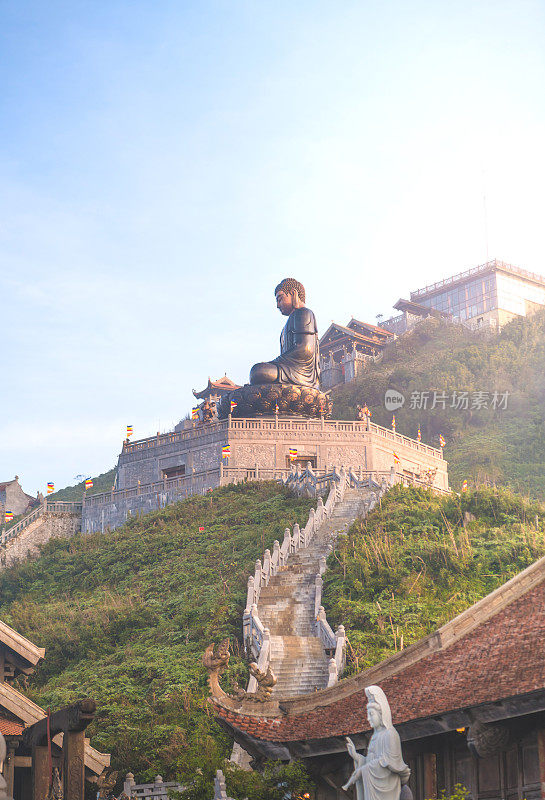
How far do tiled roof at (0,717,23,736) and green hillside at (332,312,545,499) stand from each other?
1703 inches

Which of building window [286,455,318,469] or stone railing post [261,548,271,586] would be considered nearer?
stone railing post [261,548,271,586]

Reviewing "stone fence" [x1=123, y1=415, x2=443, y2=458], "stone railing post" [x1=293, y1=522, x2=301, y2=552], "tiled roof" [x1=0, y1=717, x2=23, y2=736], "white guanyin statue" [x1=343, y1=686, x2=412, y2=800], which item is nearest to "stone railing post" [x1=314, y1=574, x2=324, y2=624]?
"stone railing post" [x1=293, y1=522, x2=301, y2=552]

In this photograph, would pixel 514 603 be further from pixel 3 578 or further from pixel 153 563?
pixel 3 578

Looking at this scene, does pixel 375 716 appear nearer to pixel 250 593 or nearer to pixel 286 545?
pixel 250 593

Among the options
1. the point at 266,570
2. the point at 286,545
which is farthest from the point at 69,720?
the point at 286,545

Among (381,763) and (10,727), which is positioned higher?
(10,727)

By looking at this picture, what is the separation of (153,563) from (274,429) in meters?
12.3

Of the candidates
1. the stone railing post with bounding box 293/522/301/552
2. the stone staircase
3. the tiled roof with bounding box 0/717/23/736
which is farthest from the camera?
the stone railing post with bounding box 293/522/301/552

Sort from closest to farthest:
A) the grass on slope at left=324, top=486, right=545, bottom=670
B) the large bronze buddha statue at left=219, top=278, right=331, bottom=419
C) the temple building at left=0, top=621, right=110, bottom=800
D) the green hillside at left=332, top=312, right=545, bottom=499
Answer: the temple building at left=0, top=621, right=110, bottom=800 < the grass on slope at left=324, top=486, right=545, bottom=670 < the large bronze buddha statue at left=219, top=278, right=331, bottom=419 < the green hillside at left=332, top=312, right=545, bottom=499

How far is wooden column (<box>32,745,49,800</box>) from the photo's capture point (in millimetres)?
13261

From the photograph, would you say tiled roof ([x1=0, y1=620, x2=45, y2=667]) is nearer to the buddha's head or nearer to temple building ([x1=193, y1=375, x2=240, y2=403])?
the buddha's head

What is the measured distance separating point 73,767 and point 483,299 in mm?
74964

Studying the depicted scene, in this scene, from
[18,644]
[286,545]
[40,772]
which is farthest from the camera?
[286,545]

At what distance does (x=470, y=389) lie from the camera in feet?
230
